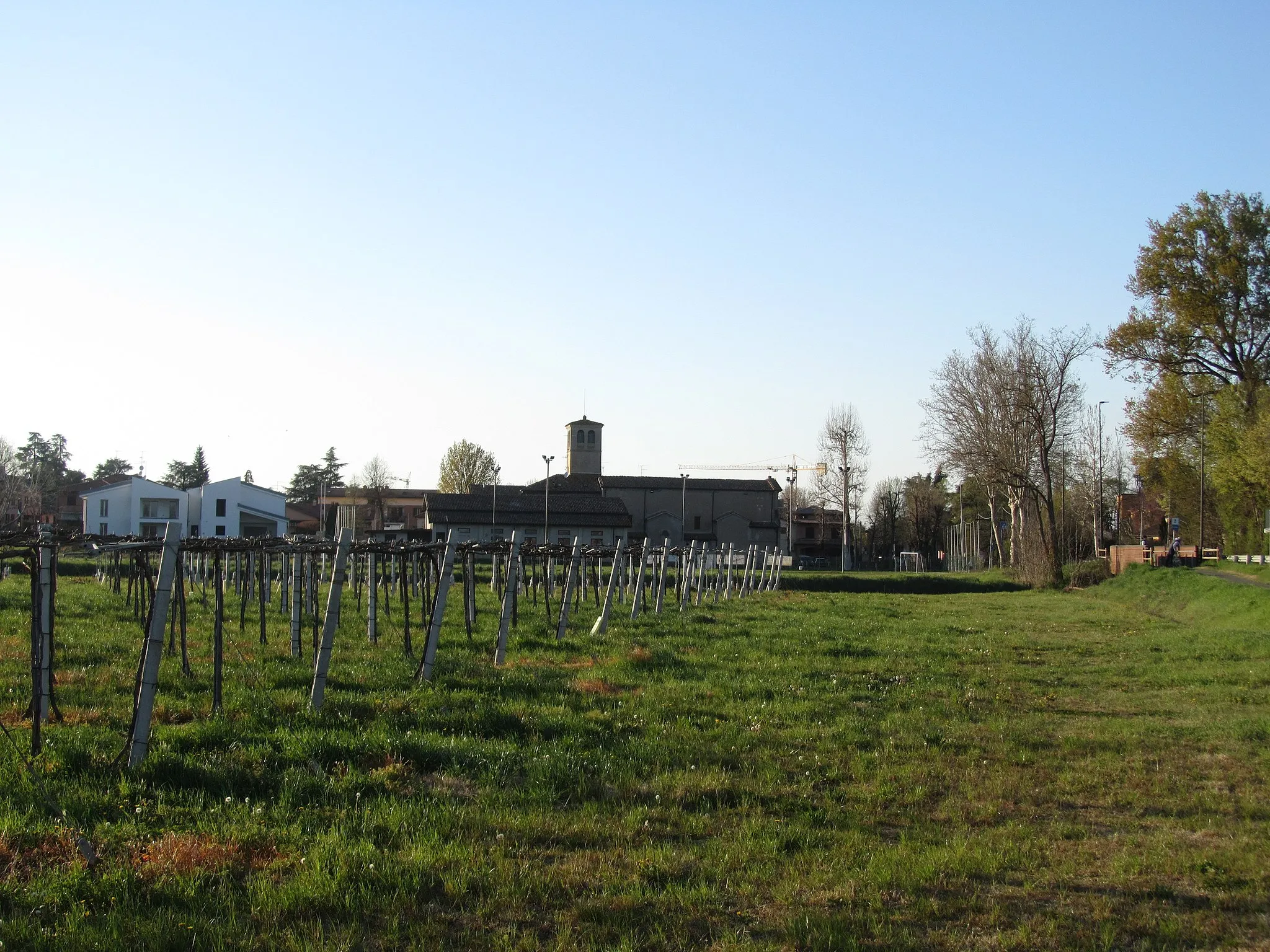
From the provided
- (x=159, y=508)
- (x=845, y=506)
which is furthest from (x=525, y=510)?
(x=159, y=508)

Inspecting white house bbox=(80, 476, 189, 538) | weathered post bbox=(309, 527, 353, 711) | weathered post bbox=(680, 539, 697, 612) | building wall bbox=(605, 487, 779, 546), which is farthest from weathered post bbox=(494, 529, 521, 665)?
building wall bbox=(605, 487, 779, 546)

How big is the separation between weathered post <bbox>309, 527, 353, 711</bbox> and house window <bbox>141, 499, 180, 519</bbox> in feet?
280

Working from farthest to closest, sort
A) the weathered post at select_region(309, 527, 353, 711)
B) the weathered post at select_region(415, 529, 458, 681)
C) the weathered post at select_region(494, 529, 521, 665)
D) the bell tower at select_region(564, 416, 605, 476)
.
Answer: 1. the bell tower at select_region(564, 416, 605, 476)
2. the weathered post at select_region(494, 529, 521, 665)
3. the weathered post at select_region(415, 529, 458, 681)
4. the weathered post at select_region(309, 527, 353, 711)

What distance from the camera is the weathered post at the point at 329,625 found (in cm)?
1013

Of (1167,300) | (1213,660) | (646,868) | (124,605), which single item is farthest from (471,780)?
(1167,300)

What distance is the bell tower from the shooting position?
132375 mm

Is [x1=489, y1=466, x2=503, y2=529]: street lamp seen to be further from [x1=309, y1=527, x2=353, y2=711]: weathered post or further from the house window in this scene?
[x1=309, y1=527, x2=353, y2=711]: weathered post

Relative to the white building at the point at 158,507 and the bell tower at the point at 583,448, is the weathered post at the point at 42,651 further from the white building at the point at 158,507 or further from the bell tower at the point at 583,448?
the bell tower at the point at 583,448

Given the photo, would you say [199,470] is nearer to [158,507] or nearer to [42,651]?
[158,507]

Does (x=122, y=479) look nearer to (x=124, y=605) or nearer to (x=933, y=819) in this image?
(x=124, y=605)

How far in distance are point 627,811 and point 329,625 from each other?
4.36 meters

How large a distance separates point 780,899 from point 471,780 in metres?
2.94

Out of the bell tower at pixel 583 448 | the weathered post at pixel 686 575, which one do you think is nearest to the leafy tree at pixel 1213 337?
the weathered post at pixel 686 575

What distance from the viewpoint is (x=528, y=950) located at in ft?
17.0
